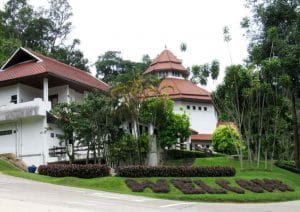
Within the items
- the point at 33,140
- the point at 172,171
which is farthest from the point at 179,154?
the point at 33,140

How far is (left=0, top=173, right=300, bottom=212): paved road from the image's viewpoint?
55.1ft

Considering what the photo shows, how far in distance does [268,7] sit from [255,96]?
8.67 meters

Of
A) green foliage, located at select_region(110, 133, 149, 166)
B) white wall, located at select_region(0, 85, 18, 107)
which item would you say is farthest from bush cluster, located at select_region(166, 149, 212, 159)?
white wall, located at select_region(0, 85, 18, 107)

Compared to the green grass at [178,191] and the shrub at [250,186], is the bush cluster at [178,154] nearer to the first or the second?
the green grass at [178,191]

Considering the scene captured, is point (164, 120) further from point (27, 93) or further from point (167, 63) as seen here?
point (167, 63)

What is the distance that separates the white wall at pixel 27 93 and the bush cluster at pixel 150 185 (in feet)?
48.7

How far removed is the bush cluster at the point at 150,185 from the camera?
24.1 meters

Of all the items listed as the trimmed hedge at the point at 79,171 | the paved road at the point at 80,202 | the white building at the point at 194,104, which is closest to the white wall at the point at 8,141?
the trimmed hedge at the point at 79,171

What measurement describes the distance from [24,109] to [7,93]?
13.8 ft

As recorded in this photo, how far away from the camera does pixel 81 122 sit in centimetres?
3067

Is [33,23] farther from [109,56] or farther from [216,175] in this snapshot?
[216,175]

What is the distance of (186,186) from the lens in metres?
25.2

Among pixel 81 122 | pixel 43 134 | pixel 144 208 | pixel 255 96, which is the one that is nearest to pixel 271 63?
pixel 255 96

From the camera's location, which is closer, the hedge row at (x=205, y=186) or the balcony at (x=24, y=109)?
the hedge row at (x=205, y=186)
